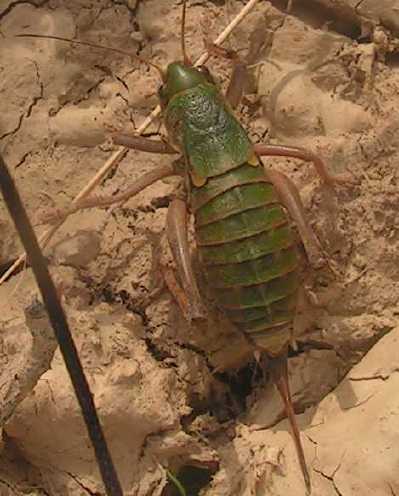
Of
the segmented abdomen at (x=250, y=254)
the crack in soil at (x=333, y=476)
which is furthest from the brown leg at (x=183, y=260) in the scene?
the crack in soil at (x=333, y=476)

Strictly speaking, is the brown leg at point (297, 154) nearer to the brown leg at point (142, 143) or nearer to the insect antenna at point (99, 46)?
the brown leg at point (142, 143)

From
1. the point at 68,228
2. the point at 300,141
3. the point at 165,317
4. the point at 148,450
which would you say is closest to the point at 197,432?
the point at 148,450

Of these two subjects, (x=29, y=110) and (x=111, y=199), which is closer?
(x=111, y=199)

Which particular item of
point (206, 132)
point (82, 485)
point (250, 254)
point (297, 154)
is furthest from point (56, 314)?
point (297, 154)

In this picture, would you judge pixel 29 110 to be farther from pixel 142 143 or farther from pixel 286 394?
pixel 286 394

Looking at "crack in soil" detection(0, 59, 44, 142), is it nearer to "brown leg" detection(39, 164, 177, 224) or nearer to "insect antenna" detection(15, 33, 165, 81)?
"insect antenna" detection(15, 33, 165, 81)

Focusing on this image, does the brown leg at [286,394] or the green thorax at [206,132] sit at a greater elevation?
the green thorax at [206,132]
